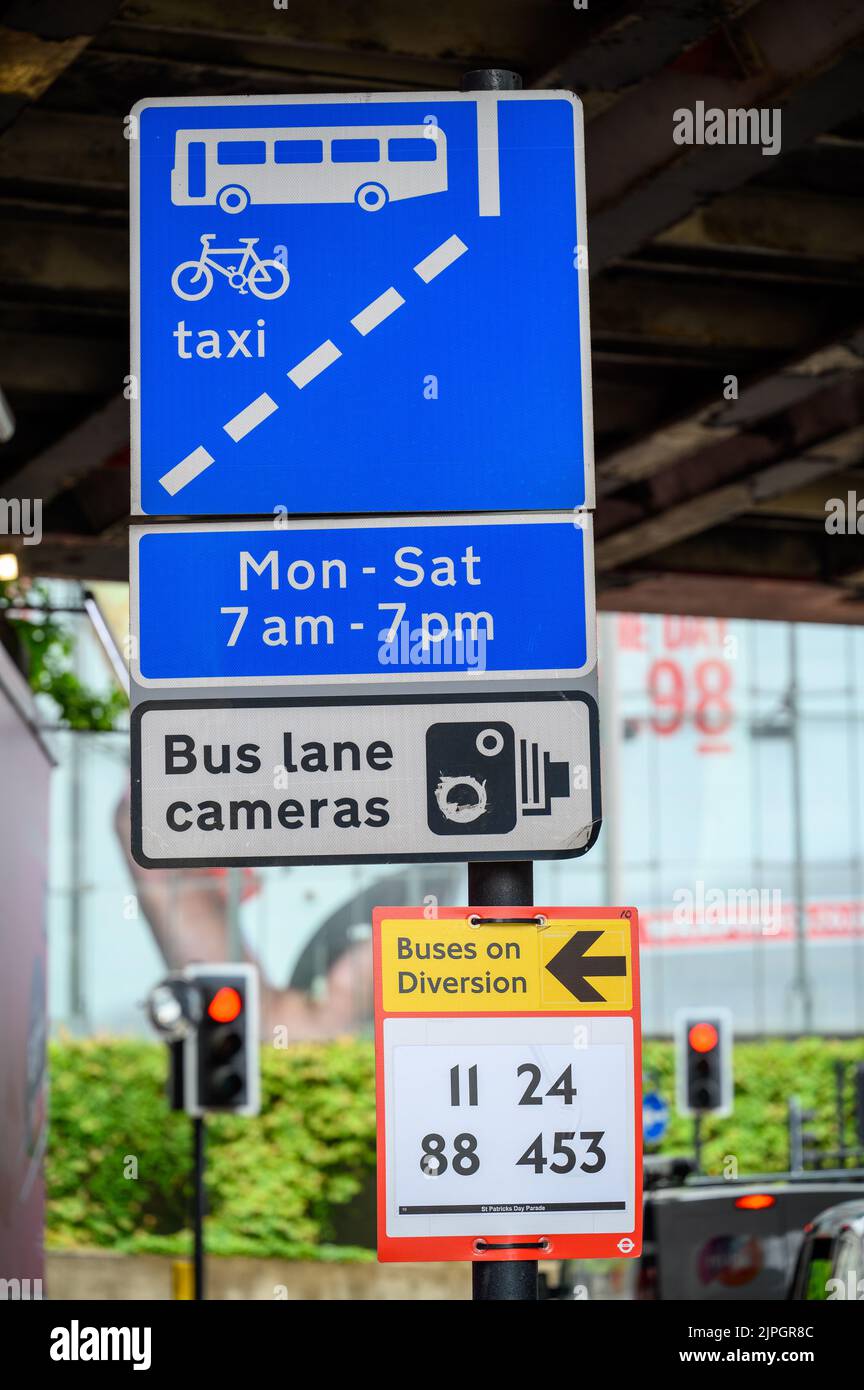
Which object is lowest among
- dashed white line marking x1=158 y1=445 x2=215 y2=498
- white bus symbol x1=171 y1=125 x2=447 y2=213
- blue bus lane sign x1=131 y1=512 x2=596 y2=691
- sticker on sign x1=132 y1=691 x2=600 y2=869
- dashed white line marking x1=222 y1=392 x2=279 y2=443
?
sticker on sign x1=132 y1=691 x2=600 y2=869

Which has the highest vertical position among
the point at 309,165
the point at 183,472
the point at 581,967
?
the point at 309,165

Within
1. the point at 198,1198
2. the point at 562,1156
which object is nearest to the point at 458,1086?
the point at 562,1156

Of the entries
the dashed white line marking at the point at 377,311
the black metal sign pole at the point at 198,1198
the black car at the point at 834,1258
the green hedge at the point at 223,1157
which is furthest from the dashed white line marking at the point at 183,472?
the green hedge at the point at 223,1157

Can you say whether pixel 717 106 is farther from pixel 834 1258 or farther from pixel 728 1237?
pixel 728 1237

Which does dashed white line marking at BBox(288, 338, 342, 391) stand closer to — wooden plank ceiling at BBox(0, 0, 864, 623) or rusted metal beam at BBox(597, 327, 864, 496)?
wooden plank ceiling at BBox(0, 0, 864, 623)

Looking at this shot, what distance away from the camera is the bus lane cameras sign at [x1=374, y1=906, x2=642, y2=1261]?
125 inches

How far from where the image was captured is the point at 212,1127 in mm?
22141

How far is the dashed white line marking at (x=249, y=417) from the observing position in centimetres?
341

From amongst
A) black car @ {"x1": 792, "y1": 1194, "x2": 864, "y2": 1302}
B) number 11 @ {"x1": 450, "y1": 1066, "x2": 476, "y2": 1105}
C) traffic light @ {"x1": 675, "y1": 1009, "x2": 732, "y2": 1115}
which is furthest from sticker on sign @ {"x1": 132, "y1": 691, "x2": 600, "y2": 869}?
traffic light @ {"x1": 675, "y1": 1009, "x2": 732, "y2": 1115}

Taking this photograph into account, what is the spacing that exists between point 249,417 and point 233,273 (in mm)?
283

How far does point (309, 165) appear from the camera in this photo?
3531 mm

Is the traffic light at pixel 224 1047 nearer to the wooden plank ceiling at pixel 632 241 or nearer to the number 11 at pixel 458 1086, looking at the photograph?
the wooden plank ceiling at pixel 632 241

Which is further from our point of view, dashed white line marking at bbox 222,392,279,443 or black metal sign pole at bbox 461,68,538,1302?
dashed white line marking at bbox 222,392,279,443
